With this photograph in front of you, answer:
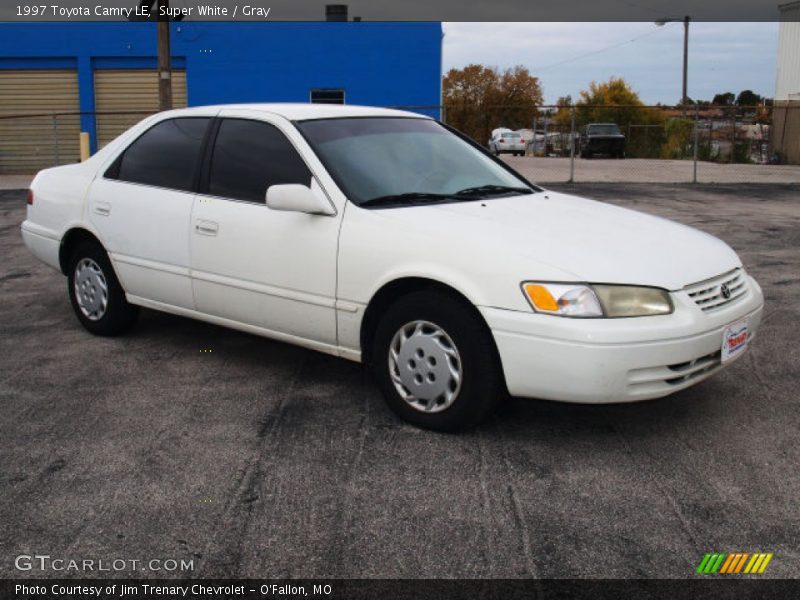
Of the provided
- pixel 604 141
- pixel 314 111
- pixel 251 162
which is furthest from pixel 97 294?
pixel 604 141

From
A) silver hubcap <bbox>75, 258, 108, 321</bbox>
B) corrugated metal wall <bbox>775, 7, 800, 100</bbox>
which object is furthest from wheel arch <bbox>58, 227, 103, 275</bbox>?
corrugated metal wall <bbox>775, 7, 800, 100</bbox>

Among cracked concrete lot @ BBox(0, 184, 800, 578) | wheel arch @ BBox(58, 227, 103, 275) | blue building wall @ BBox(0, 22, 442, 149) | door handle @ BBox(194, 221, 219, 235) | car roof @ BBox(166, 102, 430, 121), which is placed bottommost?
cracked concrete lot @ BBox(0, 184, 800, 578)

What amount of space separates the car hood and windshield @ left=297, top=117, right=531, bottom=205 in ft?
0.67

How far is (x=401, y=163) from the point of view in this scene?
5.04 m

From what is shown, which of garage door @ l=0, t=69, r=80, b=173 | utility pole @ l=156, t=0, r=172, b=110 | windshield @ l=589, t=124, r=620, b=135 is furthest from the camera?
windshield @ l=589, t=124, r=620, b=135

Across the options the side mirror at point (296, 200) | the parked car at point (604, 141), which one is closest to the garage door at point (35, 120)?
the parked car at point (604, 141)

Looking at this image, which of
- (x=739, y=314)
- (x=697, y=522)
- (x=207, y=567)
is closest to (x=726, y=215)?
(x=739, y=314)

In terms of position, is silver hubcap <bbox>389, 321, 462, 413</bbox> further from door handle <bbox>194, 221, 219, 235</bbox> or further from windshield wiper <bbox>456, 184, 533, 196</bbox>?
door handle <bbox>194, 221, 219, 235</bbox>

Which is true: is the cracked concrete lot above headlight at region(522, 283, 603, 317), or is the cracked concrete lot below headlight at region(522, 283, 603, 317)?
below

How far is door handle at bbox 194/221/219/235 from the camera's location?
523cm

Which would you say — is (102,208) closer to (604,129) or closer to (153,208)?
(153,208)

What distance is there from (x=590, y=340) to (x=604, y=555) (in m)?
0.99

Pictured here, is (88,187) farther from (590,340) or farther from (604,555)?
(604,555)

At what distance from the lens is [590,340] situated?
3.88m
